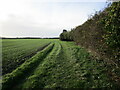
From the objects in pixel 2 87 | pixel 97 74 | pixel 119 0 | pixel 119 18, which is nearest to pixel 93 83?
pixel 97 74

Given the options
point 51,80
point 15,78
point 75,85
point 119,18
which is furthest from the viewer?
point 15,78

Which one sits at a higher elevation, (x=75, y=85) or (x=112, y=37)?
(x=112, y=37)

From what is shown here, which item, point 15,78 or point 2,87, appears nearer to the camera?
point 2,87

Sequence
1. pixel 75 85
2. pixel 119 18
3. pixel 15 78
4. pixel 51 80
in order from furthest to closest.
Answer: pixel 15 78 → pixel 51 80 → pixel 75 85 → pixel 119 18

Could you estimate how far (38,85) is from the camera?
234 inches

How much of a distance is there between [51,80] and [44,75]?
2.92 ft

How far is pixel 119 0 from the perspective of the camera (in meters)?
5.47

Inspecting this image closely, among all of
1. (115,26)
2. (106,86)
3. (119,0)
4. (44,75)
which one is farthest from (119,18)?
(44,75)

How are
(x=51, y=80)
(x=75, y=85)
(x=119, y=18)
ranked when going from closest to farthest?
(x=119, y=18), (x=75, y=85), (x=51, y=80)

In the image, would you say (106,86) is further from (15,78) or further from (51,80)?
(15,78)

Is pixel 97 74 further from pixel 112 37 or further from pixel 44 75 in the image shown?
pixel 44 75

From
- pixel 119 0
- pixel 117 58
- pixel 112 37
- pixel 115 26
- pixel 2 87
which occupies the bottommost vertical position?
pixel 2 87

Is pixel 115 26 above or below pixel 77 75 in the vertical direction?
above

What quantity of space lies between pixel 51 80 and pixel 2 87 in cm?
223
